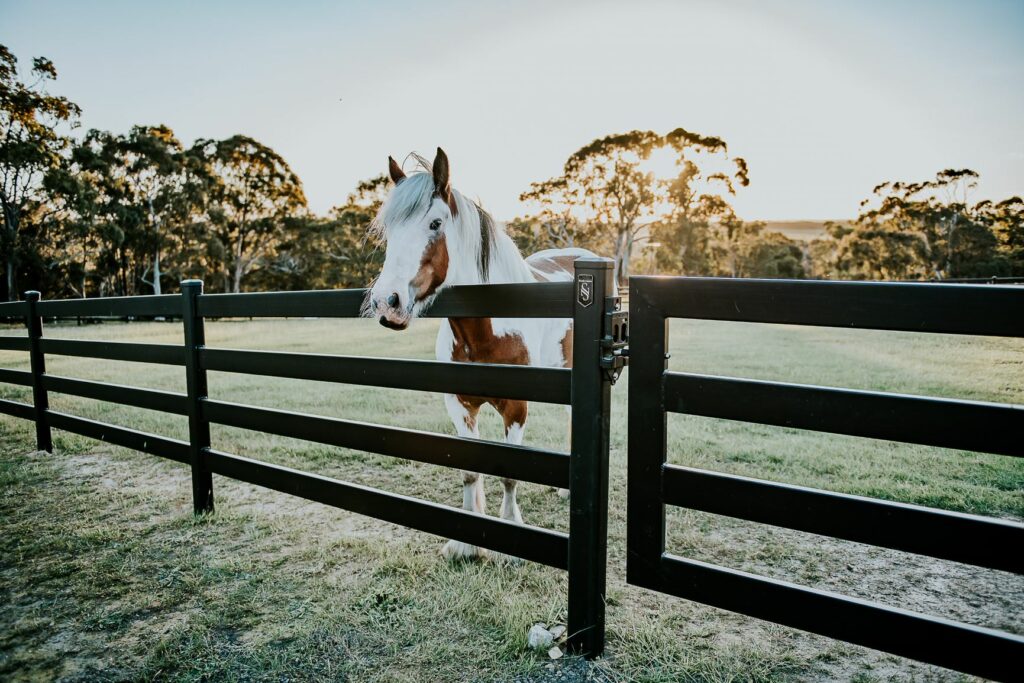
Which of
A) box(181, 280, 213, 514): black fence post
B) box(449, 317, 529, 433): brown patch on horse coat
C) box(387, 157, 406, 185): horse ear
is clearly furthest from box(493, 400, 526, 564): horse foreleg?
box(181, 280, 213, 514): black fence post

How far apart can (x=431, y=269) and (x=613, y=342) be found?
1.05 metres

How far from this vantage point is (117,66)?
73.8 feet

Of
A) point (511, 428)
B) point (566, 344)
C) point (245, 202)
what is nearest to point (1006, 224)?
point (566, 344)

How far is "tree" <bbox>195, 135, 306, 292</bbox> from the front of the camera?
124 ft

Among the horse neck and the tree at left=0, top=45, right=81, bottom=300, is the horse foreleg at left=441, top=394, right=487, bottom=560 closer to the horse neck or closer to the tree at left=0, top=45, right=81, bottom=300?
the horse neck

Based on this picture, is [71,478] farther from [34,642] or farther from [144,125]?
[144,125]

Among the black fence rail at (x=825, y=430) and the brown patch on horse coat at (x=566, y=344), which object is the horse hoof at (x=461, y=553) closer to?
the black fence rail at (x=825, y=430)

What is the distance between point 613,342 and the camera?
6.54 feet

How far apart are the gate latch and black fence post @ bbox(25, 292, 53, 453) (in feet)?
19.6

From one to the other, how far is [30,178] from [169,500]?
36.3 meters

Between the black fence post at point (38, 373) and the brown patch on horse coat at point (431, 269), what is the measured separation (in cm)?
502

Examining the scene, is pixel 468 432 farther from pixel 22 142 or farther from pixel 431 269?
pixel 22 142

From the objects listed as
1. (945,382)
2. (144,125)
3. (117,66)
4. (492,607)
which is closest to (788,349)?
(945,382)

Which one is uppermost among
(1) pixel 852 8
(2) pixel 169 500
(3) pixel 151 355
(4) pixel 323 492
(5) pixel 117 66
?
(5) pixel 117 66
